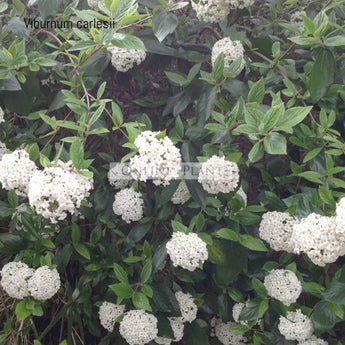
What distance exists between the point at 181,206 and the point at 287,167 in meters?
0.55

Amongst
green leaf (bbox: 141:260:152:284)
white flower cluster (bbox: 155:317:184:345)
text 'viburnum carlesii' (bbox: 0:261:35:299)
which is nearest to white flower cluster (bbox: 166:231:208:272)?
green leaf (bbox: 141:260:152:284)

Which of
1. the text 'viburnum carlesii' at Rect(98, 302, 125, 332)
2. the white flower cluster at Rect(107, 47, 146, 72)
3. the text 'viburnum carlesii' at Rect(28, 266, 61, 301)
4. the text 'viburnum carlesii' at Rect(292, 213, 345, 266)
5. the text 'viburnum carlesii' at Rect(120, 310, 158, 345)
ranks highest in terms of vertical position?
the white flower cluster at Rect(107, 47, 146, 72)

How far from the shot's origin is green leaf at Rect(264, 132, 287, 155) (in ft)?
3.89

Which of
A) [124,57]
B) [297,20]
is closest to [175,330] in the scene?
[124,57]

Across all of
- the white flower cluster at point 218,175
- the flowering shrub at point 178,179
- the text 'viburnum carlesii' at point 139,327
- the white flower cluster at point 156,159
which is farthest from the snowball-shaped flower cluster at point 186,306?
the white flower cluster at point 156,159

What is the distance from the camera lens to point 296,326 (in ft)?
4.82

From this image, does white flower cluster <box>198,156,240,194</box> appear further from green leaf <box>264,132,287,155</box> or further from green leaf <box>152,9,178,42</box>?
green leaf <box>152,9,178,42</box>

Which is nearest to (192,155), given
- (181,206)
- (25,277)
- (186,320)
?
(181,206)

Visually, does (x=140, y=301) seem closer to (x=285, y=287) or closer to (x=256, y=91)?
(x=285, y=287)

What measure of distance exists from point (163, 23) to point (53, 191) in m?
0.75

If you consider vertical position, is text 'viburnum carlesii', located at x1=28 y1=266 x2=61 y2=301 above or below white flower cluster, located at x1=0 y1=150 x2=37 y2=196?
below

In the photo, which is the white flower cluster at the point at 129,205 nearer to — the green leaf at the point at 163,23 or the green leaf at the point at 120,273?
the green leaf at the point at 120,273

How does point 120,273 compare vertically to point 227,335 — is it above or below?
above

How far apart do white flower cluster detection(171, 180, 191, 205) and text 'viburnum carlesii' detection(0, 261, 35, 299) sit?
2.05 ft
